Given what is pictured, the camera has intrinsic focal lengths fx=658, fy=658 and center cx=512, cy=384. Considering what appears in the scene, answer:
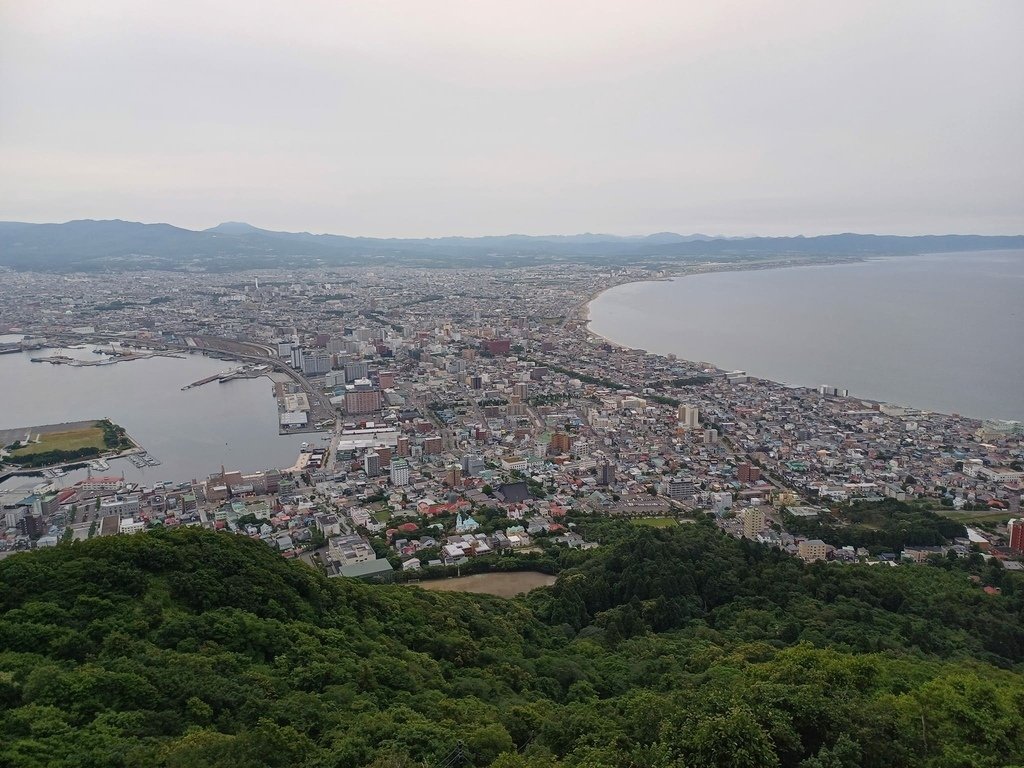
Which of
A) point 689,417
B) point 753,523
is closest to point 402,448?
point 689,417

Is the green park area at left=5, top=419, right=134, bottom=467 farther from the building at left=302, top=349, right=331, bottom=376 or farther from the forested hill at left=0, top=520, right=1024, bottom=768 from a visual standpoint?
the forested hill at left=0, top=520, right=1024, bottom=768

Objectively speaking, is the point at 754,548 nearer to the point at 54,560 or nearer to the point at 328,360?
the point at 54,560

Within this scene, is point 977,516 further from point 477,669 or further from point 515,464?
point 477,669

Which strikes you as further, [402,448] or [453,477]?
[402,448]

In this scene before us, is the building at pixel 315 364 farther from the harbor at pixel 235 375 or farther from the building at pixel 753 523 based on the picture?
the building at pixel 753 523

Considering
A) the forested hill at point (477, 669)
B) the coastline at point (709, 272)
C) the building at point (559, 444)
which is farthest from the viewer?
the coastline at point (709, 272)

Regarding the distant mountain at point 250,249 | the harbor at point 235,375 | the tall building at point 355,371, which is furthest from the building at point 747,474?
the distant mountain at point 250,249
